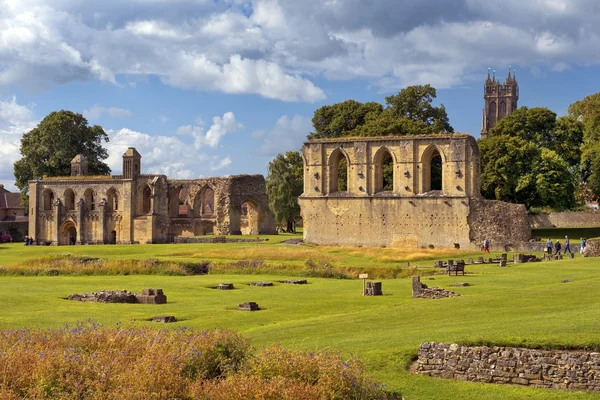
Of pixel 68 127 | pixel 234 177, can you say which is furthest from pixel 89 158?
pixel 234 177

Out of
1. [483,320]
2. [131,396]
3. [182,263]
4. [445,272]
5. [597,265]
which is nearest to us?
[131,396]

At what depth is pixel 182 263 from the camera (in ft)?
132

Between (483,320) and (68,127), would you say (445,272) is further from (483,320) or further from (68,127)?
(68,127)

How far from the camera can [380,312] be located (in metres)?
21.4

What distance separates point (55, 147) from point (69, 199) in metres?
11.7

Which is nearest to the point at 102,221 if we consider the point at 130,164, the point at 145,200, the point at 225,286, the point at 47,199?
the point at 145,200

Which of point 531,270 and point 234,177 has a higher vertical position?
point 234,177

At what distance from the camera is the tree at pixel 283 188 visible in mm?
80750

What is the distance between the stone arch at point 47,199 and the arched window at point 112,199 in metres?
6.39

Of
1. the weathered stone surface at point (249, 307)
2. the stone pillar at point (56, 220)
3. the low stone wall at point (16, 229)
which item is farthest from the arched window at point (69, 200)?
the weathered stone surface at point (249, 307)

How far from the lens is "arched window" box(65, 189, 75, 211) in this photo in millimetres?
75562

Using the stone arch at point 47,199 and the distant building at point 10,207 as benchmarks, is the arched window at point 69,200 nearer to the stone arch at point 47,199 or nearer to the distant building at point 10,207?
the stone arch at point 47,199

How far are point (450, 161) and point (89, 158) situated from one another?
49087mm

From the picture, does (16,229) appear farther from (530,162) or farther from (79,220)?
(530,162)
